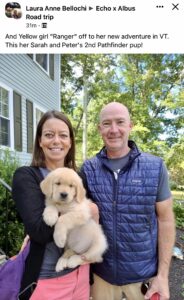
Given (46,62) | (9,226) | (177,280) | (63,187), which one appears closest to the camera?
(63,187)

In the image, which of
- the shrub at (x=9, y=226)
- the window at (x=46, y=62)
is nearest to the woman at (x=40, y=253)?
the shrub at (x=9, y=226)

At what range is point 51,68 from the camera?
14.8m

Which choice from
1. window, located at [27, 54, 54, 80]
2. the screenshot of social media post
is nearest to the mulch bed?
the screenshot of social media post

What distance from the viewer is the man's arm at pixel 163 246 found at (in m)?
2.82

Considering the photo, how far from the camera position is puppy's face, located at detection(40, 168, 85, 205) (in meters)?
2.51

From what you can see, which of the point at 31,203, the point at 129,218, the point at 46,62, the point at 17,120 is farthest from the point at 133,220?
the point at 46,62

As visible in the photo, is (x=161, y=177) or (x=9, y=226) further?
(x=9, y=226)

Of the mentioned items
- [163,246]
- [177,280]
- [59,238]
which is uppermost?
[59,238]

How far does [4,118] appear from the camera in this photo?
1032 cm

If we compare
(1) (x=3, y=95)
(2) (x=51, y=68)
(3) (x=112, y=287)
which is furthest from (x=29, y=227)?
(2) (x=51, y=68)

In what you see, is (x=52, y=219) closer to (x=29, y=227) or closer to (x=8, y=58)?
(x=29, y=227)

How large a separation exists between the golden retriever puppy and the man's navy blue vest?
0.15m

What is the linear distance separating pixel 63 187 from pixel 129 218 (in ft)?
1.95
